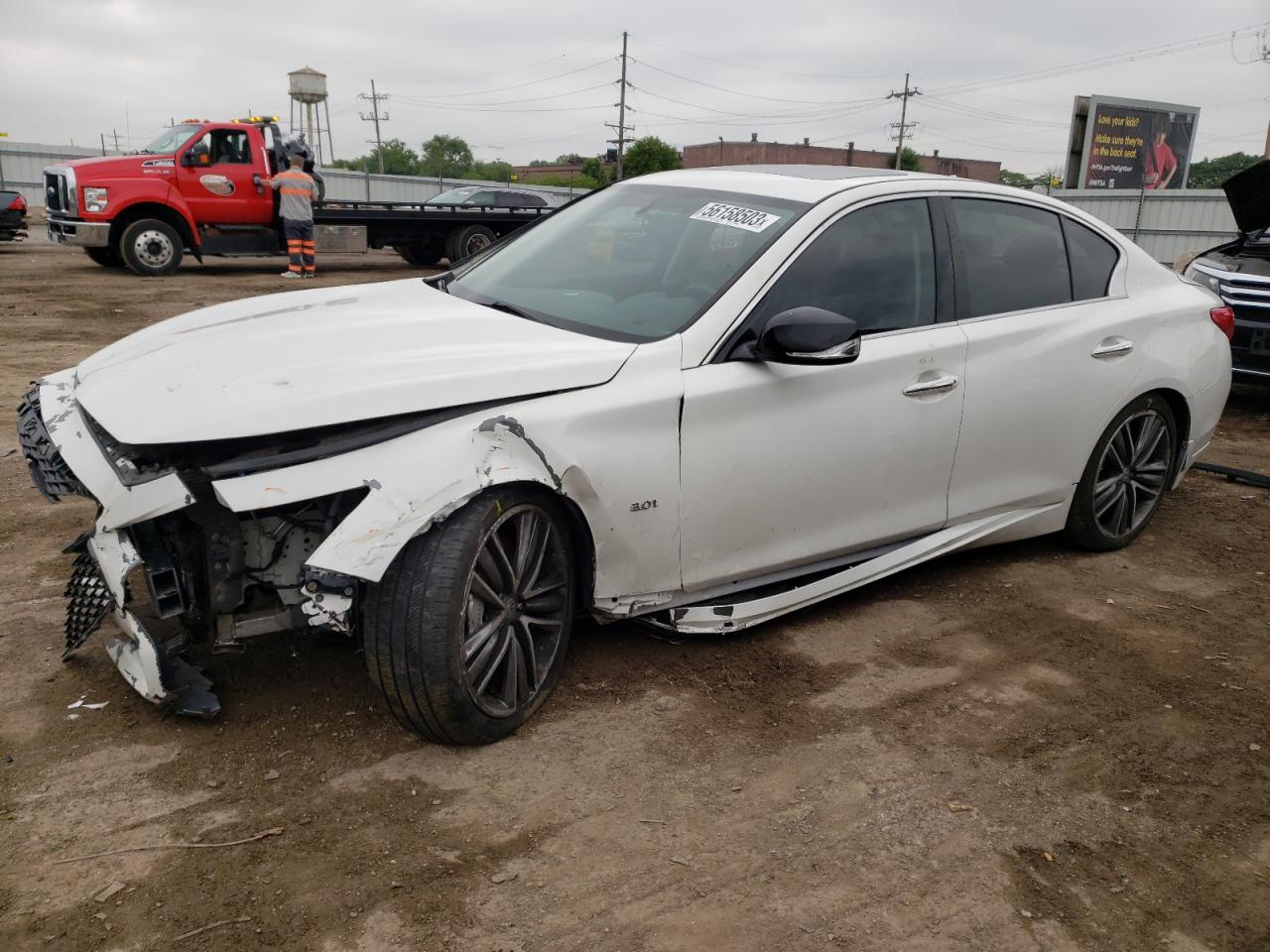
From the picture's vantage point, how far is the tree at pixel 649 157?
6225 centimetres

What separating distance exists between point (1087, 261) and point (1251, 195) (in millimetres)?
4214

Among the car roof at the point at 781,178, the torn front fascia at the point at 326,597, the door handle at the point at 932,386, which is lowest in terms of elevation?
the torn front fascia at the point at 326,597

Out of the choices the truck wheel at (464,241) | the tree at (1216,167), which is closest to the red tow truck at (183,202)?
the truck wheel at (464,241)

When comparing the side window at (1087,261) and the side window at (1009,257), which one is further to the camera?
the side window at (1087,261)

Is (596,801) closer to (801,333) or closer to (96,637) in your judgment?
(801,333)

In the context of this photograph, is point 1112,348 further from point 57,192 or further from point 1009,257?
point 57,192

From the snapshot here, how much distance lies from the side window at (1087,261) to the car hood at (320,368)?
2.27 metres

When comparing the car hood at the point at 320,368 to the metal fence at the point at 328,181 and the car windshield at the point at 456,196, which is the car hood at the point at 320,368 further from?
the metal fence at the point at 328,181

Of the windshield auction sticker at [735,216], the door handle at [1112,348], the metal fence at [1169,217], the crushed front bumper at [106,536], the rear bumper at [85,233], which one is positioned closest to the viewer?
the crushed front bumper at [106,536]

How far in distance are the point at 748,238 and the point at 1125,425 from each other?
2.13 metres

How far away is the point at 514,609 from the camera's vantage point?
115 inches

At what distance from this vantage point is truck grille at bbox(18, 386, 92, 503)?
285 centimetres

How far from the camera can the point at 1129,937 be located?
2314 millimetres

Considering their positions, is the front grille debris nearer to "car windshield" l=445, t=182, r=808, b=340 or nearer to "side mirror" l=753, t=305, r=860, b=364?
"car windshield" l=445, t=182, r=808, b=340
